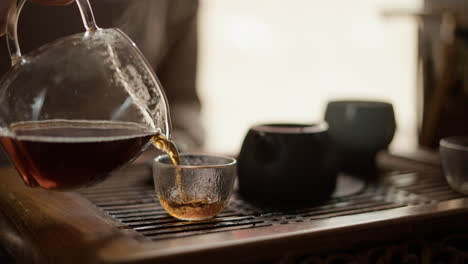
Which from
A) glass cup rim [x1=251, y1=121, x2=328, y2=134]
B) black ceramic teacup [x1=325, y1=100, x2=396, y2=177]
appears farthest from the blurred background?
glass cup rim [x1=251, y1=121, x2=328, y2=134]

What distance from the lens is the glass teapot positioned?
2.00 ft

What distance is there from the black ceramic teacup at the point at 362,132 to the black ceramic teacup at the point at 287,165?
213mm

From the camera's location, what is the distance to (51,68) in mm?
652

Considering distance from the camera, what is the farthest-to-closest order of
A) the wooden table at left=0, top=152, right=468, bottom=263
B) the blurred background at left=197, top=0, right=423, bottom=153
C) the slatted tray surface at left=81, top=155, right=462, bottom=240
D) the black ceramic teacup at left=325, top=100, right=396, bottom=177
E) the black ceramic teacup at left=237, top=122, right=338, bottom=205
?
the blurred background at left=197, top=0, right=423, bottom=153
the black ceramic teacup at left=325, top=100, right=396, bottom=177
the black ceramic teacup at left=237, top=122, right=338, bottom=205
the slatted tray surface at left=81, top=155, right=462, bottom=240
the wooden table at left=0, top=152, right=468, bottom=263

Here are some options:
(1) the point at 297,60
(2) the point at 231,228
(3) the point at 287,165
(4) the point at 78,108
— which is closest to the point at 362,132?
(3) the point at 287,165

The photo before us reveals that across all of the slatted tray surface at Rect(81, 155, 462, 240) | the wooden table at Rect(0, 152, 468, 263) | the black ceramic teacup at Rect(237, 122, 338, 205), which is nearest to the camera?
the wooden table at Rect(0, 152, 468, 263)

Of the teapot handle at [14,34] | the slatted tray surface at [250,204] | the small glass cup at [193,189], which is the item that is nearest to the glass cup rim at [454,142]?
the slatted tray surface at [250,204]

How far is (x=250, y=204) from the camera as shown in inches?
30.9

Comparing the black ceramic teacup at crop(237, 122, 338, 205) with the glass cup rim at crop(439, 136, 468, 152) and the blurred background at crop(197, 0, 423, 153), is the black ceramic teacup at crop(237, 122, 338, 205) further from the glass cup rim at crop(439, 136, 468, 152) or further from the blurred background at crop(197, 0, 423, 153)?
the blurred background at crop(197, 0, 423, 153)

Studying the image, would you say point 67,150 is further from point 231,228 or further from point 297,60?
point 297,60

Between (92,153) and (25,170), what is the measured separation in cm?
9

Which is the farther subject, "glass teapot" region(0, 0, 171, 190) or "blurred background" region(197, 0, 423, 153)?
"blurred background" region(197, 0, 423, 153)

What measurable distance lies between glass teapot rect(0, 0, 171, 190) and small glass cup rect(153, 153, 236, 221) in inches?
2.2

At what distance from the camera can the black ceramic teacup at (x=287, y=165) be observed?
0.78 m
